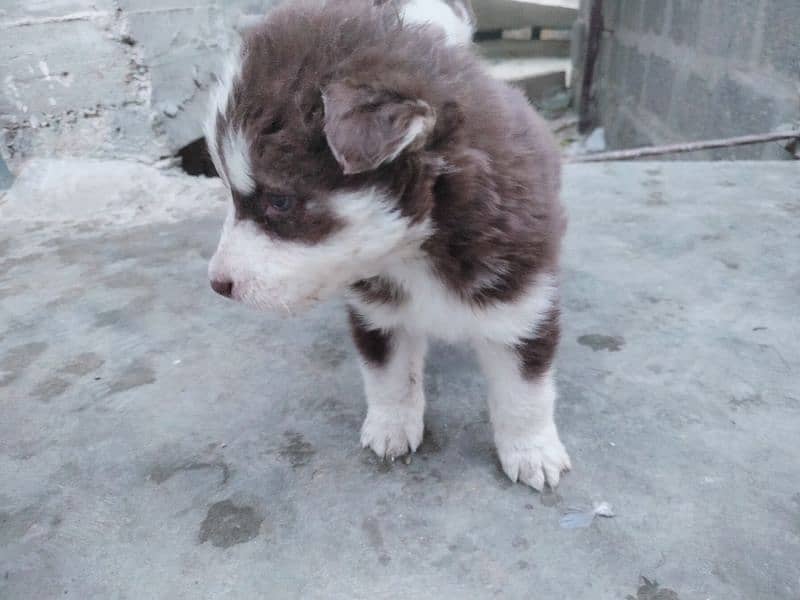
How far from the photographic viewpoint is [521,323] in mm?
1831

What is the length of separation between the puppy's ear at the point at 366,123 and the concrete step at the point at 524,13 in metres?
12.1

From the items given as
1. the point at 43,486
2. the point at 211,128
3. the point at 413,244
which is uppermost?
the point at 211,128

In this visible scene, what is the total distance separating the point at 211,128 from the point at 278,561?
3.94ft

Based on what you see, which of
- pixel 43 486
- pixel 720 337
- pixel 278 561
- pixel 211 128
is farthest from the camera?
pixel 720 337

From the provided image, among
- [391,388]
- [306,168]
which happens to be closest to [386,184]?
[306,168]

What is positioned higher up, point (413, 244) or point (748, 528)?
point (413, 244)

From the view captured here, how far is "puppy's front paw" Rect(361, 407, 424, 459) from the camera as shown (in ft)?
7.06

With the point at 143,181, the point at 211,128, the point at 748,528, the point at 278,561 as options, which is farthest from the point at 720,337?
the point at 143,181

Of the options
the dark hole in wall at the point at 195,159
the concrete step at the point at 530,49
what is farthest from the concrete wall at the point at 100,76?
the concrete step at the point at 530,49

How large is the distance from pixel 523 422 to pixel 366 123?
1118 mm

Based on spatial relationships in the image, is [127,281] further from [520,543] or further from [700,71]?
[700,71]

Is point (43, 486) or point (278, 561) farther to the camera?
point (43, 486)

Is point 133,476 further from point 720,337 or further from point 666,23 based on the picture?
point 666,23

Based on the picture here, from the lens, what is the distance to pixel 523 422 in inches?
79.4
